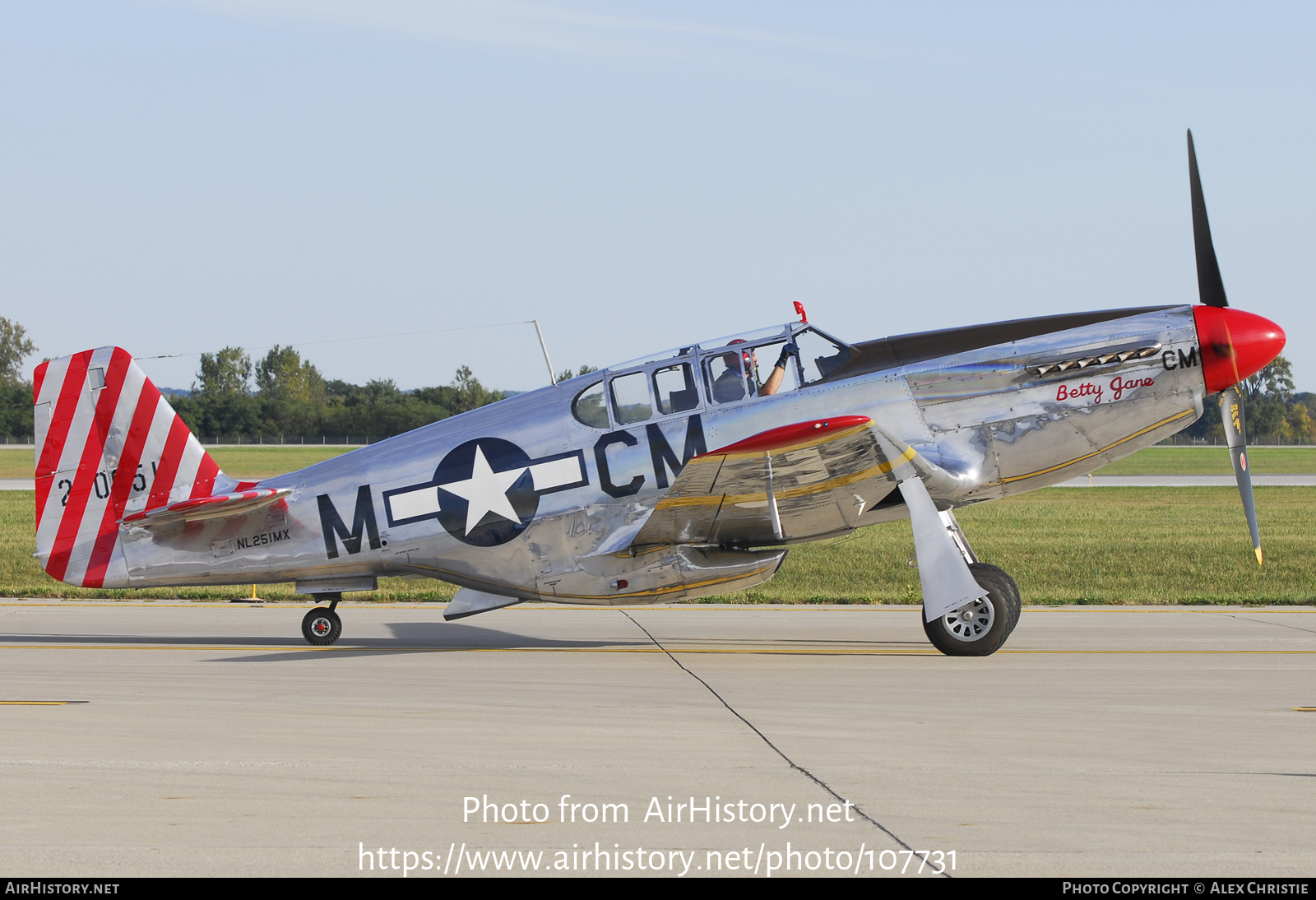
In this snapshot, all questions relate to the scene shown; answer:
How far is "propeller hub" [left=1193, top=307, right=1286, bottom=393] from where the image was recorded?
10172mm

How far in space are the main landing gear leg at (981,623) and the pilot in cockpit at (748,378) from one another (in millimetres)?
1921

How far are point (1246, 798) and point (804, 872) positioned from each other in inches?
97.2

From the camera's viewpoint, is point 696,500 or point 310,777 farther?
point 696,500

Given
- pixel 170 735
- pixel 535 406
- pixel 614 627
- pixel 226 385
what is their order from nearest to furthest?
pixel 170 735 → pixel 535 406 → pixel 614 627 → pixel 226 385

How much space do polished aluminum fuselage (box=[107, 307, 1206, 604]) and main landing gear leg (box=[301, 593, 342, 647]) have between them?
0.45 m

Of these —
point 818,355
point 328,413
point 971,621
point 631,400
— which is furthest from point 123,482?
point 328,413

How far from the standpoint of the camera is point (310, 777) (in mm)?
6070

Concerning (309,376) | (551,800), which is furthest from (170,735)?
(309,376)

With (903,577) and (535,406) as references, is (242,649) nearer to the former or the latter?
(535,406)

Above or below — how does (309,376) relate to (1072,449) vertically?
above

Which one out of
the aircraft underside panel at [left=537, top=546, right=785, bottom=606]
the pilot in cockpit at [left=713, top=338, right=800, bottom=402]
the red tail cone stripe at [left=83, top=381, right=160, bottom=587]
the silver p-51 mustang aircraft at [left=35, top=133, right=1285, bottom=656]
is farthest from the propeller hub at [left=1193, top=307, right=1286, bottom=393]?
the red tail cone stripe at [left=83, top=381, right=160, bottom=587]

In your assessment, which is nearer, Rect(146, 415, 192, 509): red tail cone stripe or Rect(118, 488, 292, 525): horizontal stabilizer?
Rect(118, 488, 292, 525): horizontal stabilizer

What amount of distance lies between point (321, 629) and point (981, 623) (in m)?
6.52

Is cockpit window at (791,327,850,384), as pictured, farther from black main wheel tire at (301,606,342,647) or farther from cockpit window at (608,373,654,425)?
black main wheel tire at (301,606,342,647)
